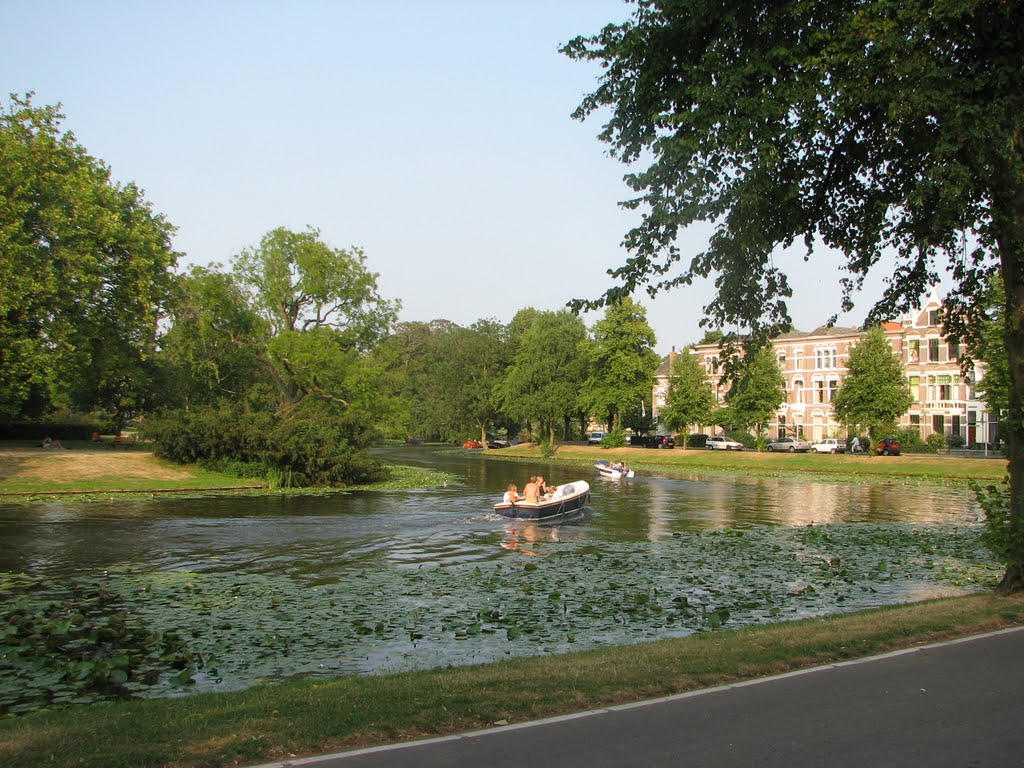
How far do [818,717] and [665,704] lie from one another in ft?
4.35

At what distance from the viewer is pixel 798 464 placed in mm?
66250

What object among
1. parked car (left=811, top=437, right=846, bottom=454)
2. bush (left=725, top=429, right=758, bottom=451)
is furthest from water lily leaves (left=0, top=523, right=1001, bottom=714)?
bush (left=725, top=429, right=758, bottom=451)

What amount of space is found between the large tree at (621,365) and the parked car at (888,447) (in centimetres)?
2758

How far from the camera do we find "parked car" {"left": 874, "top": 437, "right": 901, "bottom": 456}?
216 feet

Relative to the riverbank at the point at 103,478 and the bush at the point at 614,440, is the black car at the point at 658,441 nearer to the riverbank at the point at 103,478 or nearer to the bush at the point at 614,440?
the bush at the point at 614,440

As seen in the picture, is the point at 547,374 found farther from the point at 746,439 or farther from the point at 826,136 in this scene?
the point at 826,136

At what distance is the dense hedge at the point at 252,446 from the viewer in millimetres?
43438

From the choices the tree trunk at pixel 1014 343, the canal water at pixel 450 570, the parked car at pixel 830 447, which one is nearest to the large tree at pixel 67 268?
the canal water at pixel 450 570

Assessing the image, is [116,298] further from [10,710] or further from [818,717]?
[818,717]

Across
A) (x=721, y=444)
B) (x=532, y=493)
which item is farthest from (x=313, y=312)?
(x=721, y=444)

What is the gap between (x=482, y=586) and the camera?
1750 centimetres

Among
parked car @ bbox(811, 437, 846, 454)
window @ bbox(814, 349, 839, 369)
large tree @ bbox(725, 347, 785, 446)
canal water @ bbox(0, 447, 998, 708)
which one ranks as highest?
window @ bbox(814, 349, 839, 369)

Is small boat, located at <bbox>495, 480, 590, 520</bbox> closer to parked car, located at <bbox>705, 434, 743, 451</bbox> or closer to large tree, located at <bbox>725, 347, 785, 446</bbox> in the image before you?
large tree, located at <bbox>725, 347, 785, 446</bbox>

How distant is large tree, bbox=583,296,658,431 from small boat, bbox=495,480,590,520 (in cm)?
5762
